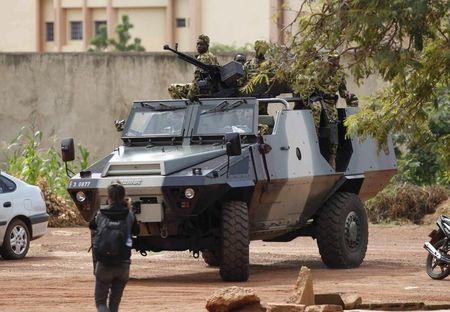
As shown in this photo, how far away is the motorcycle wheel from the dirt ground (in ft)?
0.41

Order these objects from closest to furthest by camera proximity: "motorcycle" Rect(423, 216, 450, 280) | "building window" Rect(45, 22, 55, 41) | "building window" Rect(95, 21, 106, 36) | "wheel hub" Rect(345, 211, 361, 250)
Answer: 1. "motorcycle" Rect(423, 216, 450, 280)
2. "wheel hub" Rect(345, 211, 361, 250)
3. "building window" Rect(45, 22, 55, 41)
4. "building window" Rect(95, 21, 106, 36)

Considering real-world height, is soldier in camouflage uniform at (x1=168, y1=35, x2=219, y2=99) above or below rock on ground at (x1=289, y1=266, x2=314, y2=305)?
above

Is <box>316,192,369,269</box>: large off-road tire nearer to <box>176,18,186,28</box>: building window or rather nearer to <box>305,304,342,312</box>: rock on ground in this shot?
<box>305,304,342,312</box>: rock on ground

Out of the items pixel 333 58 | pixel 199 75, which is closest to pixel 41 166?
pixel 199 75

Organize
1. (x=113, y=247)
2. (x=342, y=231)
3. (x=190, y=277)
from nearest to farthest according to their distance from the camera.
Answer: (x=113, y=247)
(x=190, y=277)
(x=342, y=231)

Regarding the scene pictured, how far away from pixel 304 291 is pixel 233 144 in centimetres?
360

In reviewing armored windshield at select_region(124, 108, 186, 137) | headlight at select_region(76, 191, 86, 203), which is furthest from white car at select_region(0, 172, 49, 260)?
headlight at select_region(76, 191, 86, 203)

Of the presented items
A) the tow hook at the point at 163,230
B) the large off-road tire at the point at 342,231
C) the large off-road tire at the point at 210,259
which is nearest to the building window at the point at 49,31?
the large off-road tire at the point at 210,259

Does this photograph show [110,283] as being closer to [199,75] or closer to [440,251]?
Result: [440,251]

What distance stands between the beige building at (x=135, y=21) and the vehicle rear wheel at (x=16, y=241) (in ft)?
109

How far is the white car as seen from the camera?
2180 centimetres

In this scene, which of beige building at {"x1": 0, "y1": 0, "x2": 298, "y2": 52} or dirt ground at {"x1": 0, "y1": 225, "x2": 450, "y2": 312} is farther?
beige building at {"x1": 0, "y1": 0, "x2": 298, "y2": 52}

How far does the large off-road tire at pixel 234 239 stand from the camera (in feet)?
59.4

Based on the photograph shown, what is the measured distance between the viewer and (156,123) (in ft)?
64.6
